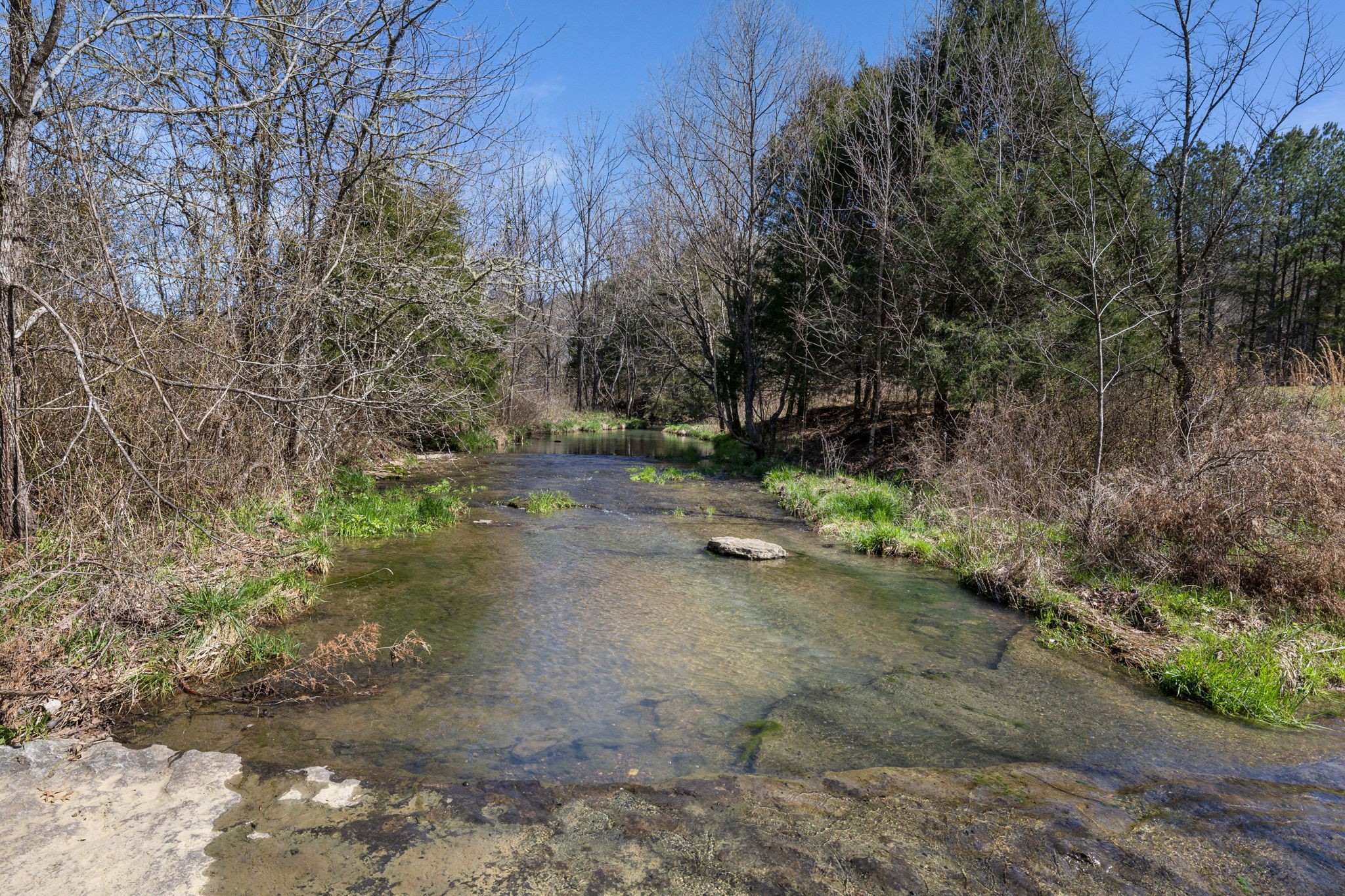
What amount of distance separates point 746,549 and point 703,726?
4908 millimetres

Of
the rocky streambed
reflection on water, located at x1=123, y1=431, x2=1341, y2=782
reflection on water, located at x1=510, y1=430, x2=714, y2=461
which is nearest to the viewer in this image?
the rocky streambed

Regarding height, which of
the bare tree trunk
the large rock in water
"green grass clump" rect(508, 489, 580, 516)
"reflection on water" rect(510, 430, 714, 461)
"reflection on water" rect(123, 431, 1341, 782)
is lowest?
"reflection on water" rect(123, 431, 1341, 782)

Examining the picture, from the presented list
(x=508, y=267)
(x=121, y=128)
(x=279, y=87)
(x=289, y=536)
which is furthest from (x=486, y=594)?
(x=121, y=128)

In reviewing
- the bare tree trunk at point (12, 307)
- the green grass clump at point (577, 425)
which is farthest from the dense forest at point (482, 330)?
the green grass clump at point (577, 425)

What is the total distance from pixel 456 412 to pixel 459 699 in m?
5.12

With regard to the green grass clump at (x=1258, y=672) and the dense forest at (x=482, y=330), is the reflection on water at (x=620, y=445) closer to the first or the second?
the dense forest at (x=482, y=330)

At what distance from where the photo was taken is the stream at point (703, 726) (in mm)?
3400

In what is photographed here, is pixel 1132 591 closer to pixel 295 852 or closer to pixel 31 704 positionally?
pixel 295 852

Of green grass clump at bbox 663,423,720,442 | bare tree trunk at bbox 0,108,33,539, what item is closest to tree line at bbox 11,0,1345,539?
bare tree trunk at bbox 0,108,33,539

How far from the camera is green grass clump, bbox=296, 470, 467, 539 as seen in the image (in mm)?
9500

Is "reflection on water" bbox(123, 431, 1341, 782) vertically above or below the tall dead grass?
below

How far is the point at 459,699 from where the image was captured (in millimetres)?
5082

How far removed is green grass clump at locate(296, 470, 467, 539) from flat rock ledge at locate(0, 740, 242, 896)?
4984 mm

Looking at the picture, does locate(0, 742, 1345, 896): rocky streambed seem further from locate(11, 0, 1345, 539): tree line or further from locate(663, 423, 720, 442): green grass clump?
locate(663, 423, 720, 442): green grass clump
